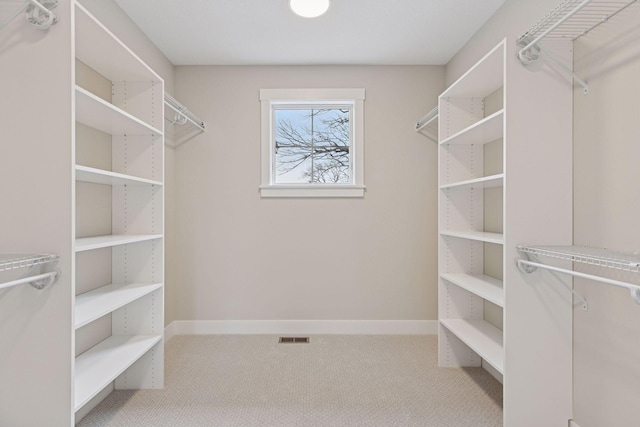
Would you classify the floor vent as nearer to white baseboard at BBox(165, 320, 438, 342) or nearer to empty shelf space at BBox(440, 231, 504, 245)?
white baseboard at BBox(165, 320, 438, 342)

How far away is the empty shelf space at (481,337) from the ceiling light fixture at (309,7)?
219 cm

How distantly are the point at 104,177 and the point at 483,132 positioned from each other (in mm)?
2104

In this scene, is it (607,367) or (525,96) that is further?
(525,96)

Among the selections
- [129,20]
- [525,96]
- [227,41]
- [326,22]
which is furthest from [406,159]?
[129,20]

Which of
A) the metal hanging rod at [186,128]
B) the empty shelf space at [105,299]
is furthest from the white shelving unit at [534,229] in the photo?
the metal hanging rod at [186,128]

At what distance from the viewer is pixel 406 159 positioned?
3195mm

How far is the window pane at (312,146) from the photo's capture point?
10.8 ft

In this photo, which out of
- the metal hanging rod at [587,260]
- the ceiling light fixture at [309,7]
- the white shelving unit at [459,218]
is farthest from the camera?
the white shelving unit at [459,218]

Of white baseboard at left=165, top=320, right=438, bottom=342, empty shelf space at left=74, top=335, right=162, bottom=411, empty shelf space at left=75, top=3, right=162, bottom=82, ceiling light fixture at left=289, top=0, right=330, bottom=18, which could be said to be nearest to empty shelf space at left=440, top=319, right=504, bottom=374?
white baseboard at left=165, top=320, right=438, bottom=342

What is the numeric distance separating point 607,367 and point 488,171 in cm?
135

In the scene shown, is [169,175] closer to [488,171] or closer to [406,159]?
[406,159]

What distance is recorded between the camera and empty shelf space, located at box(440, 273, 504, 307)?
1.88m
